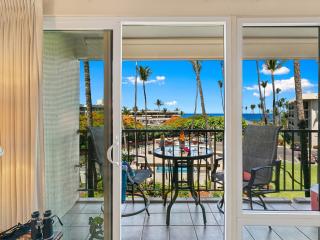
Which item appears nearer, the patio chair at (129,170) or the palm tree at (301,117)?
the patio chair at (129,170)

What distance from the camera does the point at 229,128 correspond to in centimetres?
233

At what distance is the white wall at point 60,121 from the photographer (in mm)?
2359

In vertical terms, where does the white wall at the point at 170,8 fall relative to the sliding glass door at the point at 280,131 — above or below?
above

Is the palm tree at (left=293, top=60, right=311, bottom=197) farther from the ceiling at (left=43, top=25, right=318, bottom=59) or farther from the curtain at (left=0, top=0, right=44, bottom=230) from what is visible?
the curtain at (left=0, top=0, right=44, bottom=230)

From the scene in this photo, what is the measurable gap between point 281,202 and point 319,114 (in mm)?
930

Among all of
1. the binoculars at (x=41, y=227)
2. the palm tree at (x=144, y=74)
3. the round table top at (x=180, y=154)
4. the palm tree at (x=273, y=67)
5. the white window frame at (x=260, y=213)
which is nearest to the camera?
the binoculars at (x=41, y=227)

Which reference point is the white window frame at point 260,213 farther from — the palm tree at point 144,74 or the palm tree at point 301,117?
the palm tree at point 144,74

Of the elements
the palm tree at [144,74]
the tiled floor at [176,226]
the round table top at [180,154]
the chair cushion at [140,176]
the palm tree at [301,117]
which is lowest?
the tiled floor at [176,226]

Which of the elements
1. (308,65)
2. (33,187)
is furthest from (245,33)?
(33,187)

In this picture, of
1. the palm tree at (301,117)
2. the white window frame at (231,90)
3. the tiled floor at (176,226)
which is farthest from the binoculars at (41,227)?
the palm tree at (301,117)

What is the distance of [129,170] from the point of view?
391 cm

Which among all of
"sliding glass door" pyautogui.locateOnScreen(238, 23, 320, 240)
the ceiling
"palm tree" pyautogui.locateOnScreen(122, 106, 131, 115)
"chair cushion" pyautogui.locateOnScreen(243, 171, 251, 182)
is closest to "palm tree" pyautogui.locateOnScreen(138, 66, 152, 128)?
"palm tree" pyautogui.locateOnScreen(122, 106, 131, 115)

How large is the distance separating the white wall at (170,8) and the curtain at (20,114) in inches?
10.3

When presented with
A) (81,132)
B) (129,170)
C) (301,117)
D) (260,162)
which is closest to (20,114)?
(81,132)
